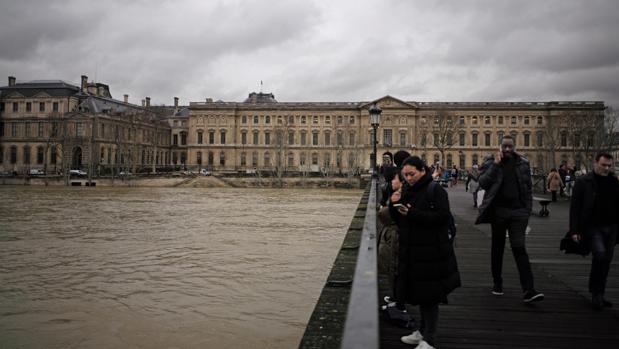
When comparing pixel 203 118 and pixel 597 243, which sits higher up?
pixel 203 118

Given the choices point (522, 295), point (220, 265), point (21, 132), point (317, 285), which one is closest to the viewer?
Answer: point (522, 295)

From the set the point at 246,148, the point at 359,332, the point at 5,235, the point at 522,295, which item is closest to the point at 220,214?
the point at 5,235

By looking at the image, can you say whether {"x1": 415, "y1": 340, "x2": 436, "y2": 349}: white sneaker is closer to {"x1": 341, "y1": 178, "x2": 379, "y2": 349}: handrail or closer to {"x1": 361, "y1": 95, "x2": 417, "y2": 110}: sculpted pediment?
{"x1": 341, "y1": 178, "x2": 379, "y2": 349}: handrail

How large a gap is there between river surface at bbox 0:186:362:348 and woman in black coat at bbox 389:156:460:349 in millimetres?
3558

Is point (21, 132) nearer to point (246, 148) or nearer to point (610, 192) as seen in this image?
point (246, 148)

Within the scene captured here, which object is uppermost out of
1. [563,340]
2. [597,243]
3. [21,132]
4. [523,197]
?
[21,132]

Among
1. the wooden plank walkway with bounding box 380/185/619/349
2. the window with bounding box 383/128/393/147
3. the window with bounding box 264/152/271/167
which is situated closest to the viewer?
the wooden plank walkway with bounding box 380/185/619/349

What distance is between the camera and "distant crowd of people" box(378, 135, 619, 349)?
14.2ft

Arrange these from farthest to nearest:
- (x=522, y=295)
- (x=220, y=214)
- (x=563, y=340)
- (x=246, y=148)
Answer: (x=246, y=148) → (x=220, y=214) → (x=522, y=295) → (x=563, y=340)

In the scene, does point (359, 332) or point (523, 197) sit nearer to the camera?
point (359, 332)

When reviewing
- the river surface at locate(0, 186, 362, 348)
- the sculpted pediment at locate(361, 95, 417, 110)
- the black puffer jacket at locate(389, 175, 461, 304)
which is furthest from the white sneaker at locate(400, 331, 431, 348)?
the sculpted pediment at locate(361, 95, 417, 110)

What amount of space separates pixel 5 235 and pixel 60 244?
3.41m

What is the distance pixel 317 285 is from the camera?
10.8 meters

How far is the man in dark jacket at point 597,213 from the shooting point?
5.64 metres
